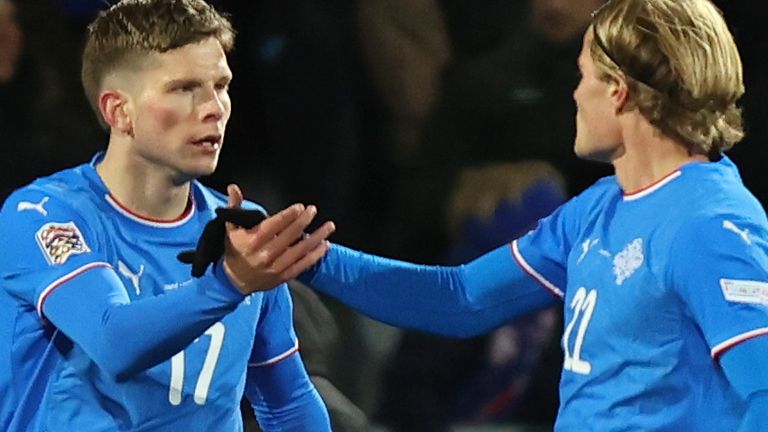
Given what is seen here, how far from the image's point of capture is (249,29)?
4555 mm

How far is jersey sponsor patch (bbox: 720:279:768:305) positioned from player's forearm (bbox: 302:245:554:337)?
1.85ft

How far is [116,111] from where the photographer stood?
2838mm

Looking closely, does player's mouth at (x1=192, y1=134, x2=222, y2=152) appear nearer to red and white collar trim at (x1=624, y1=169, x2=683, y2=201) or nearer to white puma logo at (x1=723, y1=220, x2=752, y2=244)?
red and white collar trim at (x1=624, y1=169, x2=683, y2=201)

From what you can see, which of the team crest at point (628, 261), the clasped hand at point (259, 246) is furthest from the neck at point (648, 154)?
the clasped hand at point (259, 246)

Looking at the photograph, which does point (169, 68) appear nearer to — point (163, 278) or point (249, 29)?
point (163, 278)

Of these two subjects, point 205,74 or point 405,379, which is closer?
point 205,74

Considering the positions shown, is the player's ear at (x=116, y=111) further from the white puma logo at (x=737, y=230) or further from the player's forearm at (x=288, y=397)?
the white puma logo at (x=737, y=230)

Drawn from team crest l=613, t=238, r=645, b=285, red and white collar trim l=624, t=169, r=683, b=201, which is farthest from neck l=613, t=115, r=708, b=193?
team crest l=613, t=238, r=645, b=285

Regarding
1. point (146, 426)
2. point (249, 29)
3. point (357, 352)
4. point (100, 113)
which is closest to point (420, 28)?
point (249, 29)

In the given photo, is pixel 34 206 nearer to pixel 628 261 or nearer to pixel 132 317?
pixel 132 317

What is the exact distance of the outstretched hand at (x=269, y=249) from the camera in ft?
7.64

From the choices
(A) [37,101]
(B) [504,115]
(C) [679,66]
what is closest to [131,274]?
(C) [679,66]

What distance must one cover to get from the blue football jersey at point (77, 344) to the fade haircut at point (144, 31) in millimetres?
188

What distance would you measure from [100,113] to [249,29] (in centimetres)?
169
